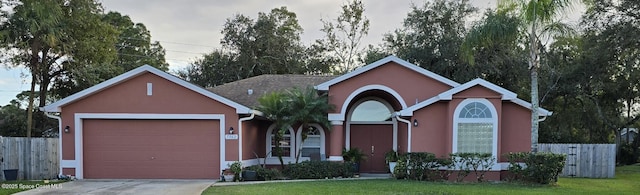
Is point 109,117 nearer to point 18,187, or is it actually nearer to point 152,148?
point 152,148

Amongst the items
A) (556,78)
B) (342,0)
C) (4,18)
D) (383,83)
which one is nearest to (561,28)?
(383,83)

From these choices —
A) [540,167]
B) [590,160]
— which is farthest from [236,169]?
[590,160]

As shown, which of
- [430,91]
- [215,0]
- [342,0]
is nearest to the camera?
[430,91]

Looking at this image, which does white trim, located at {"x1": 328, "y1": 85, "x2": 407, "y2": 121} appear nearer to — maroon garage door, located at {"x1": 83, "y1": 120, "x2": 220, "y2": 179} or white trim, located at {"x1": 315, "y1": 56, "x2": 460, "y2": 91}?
white trim, located at {"x1": 315, "y1": 56, "x2": 460, "y2": 91}

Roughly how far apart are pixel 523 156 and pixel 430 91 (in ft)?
11.7

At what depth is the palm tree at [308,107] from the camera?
15359 millimetres

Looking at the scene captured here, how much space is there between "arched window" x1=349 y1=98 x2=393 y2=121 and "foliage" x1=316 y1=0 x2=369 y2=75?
14.6m

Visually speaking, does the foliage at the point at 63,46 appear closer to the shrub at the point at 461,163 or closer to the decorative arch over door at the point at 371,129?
the decorative arch over door at the point at 371,129

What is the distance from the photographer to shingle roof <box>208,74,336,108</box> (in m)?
18.4

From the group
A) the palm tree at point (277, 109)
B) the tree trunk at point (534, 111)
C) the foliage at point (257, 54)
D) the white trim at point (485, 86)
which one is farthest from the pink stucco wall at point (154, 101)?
the foliage at point (257, 54)

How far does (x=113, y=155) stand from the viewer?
48.7ft

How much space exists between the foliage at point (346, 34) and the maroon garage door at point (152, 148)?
59.9ft

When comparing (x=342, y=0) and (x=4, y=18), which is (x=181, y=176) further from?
(x=342, y=0)

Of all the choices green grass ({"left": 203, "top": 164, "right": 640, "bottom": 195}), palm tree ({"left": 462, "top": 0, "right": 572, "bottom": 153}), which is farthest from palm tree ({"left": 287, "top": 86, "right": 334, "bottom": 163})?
palm tree ({"left": 462, "top": 0, "right": 572, "bottom": 153})
